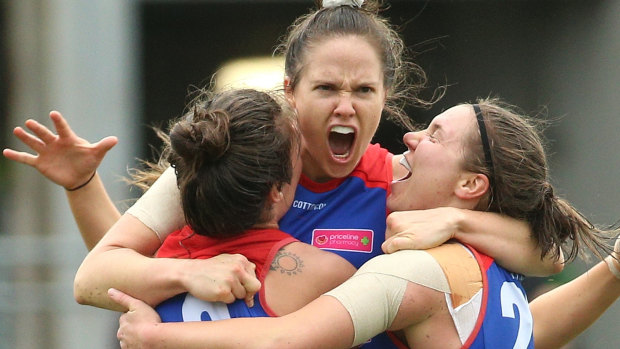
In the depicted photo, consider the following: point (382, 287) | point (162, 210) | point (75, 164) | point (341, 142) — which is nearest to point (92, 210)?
point (75, 164)

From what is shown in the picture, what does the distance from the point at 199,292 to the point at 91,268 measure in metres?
0.38

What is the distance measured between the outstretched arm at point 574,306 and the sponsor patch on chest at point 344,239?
2.04 ft

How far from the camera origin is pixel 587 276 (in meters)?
3.15

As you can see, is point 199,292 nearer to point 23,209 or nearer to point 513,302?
point 513,302

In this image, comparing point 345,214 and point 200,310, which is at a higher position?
point 345,214

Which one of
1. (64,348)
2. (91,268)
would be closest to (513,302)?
(91,268)

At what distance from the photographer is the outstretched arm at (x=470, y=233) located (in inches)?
106

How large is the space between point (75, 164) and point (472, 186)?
4.08ft

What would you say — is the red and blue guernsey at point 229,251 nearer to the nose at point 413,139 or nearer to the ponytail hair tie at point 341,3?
the nose at point 413,139

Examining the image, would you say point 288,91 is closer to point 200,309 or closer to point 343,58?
point 343,58

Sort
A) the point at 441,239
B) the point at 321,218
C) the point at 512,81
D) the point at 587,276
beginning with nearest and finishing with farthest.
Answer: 1. the point at 441,239
2. the point at 321,218
3. the point at 587,276
4. the point at 512,81

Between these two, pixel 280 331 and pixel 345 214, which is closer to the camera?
pixel 280 331

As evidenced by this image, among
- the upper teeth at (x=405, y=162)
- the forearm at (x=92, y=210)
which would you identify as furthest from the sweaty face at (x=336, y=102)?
the forearm at (x=92, y=210)

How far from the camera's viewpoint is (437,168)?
2.89 metres
